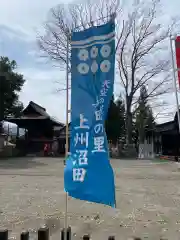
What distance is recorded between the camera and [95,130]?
3008 mm

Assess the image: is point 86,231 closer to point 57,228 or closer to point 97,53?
point 57,228

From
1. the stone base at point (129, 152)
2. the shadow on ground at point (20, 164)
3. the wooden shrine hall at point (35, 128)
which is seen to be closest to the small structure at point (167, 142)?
the stone base at point (129, 152)

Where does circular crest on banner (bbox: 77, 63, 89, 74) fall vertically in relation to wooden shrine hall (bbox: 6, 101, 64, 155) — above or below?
below

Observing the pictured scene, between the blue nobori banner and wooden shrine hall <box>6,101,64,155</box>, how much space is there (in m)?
26.9

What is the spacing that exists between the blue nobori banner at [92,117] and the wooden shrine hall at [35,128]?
26.9m

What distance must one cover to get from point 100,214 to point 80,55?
352 centimetres

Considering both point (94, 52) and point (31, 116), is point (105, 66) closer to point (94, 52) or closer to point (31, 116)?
point (94, 52)

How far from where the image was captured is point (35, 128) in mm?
30812

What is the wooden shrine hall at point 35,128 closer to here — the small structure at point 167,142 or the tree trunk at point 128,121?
the tree trunk at point 128,121

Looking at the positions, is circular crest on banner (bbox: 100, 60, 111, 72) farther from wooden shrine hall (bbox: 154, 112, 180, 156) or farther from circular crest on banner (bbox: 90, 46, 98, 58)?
wooden shrine hall (bbox: 154, 112, 180, 156)

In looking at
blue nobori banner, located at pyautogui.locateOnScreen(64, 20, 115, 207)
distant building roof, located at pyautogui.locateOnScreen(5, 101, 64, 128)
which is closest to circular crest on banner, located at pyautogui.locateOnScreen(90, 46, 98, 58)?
blue nobori banner, located at pyautogui.locateOnScreen(64, 20, 115, 207)

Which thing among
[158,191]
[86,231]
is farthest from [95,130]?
[158,191]

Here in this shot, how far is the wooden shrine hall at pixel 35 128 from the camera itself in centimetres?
2994

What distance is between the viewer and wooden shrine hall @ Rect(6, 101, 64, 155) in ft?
98.2
